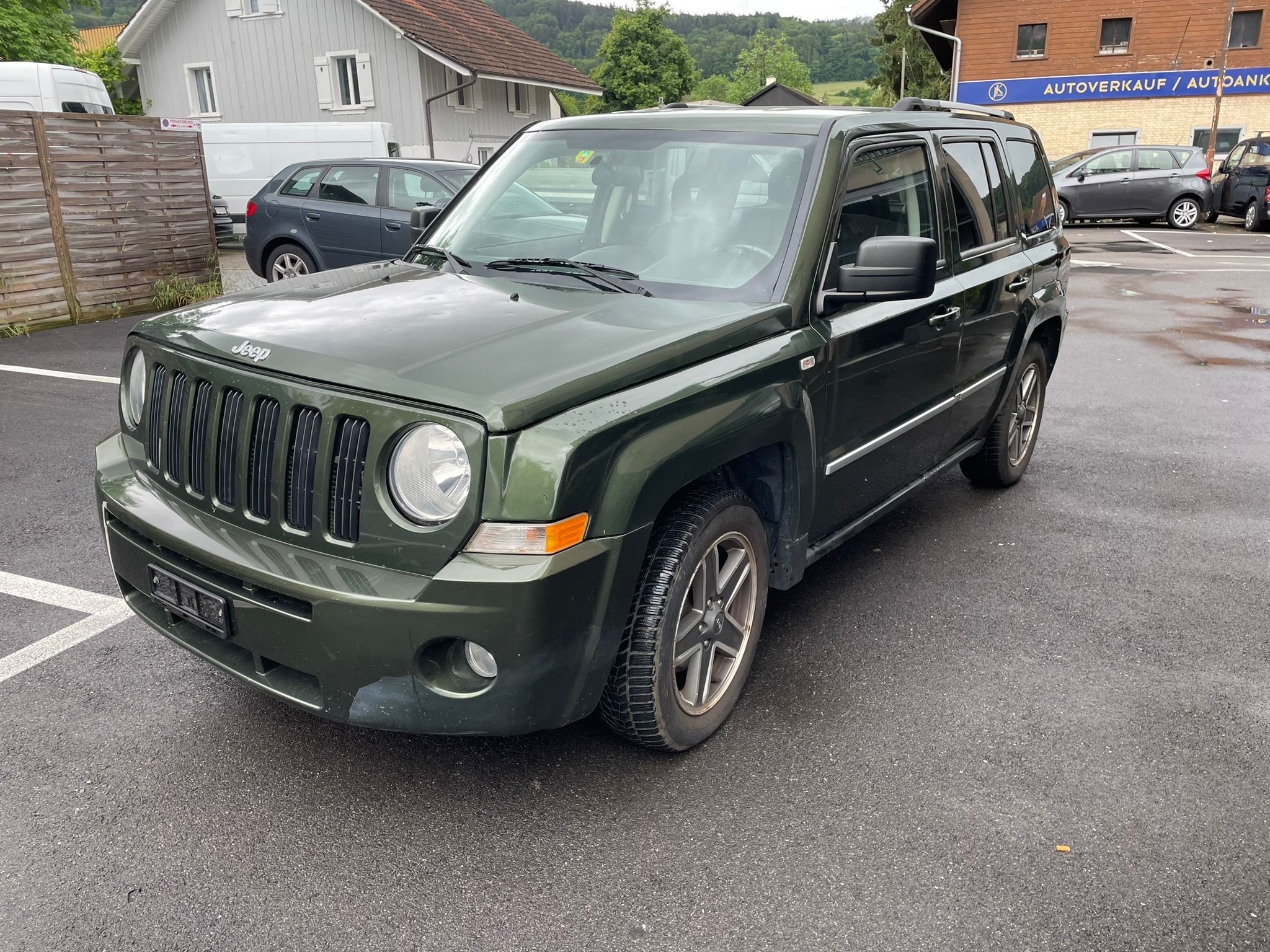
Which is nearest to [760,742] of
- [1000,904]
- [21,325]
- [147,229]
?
[1000,904]

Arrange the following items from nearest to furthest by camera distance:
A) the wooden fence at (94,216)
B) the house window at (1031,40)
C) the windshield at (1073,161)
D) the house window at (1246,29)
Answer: the wooden fence at (94,216) < the windshield at (1073,161) < the house window at (1246,29) < the house window at (1031,40)

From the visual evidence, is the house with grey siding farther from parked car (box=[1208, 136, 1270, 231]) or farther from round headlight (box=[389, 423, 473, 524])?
round headlight (box=[389, 423, 473, 524])

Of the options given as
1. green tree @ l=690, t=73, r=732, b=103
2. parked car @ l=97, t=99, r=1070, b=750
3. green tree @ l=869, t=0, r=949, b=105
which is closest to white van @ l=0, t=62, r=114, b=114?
parked car @ l=97, t=99, r=1070, b=750

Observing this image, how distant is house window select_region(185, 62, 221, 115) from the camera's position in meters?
30.9

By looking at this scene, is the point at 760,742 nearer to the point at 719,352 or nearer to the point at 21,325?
the point at 719,352

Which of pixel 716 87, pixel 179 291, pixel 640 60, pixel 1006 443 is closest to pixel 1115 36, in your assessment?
pixel 179 291

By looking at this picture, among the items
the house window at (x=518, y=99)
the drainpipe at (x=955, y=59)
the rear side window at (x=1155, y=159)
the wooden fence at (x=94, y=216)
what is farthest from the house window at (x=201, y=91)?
the rear side window at (x=1155, y=159)

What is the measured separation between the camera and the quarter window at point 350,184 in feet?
36.6

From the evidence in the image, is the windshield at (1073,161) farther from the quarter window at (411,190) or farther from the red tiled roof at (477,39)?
the quarter window at (411,190)

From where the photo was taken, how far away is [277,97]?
2967cm

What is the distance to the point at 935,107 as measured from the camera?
461 centimetres

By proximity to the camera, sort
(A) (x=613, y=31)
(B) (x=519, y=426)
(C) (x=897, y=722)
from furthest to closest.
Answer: (A) (x=613, y=31) → (C) (x=897, y=722) → (B) (x=519, y=426)

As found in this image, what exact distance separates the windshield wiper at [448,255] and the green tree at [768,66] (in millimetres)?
100317

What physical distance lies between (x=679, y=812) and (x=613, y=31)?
291 ft
